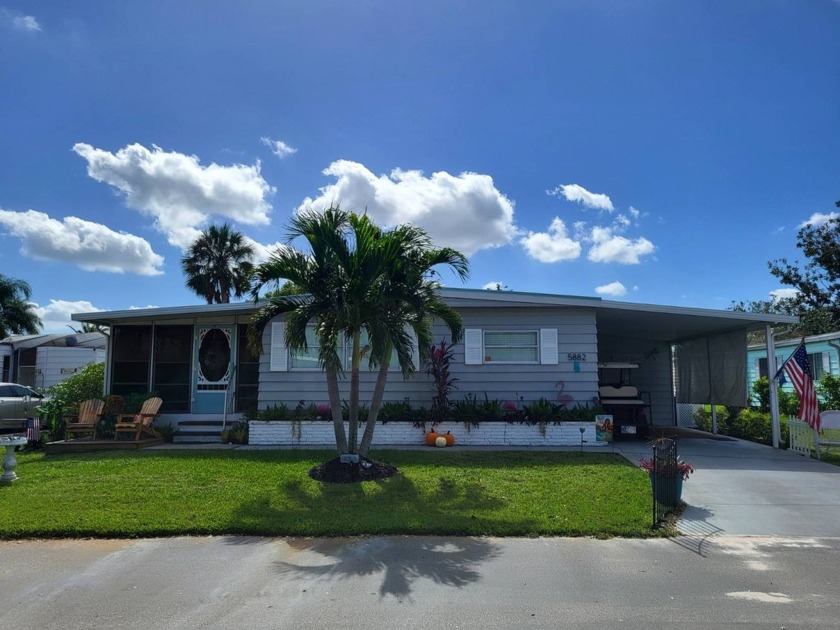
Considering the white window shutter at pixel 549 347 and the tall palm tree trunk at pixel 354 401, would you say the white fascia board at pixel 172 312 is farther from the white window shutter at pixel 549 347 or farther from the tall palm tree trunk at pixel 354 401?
the white window shutter at pixel 549 347

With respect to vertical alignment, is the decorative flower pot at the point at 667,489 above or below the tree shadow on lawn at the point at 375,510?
above

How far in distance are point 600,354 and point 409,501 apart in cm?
1304

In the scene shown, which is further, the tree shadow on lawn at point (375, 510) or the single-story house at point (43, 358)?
the single-story house at point (43, 358)

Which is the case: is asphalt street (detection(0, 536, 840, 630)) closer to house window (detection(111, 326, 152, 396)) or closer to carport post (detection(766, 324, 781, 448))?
carport post (detection(766, 324, 781, 448))

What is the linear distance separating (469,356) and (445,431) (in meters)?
1.72

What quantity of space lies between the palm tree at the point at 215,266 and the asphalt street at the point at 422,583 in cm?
2206

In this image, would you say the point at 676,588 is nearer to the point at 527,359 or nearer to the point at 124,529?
the point at 124,529

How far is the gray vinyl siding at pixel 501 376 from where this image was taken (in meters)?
12.9

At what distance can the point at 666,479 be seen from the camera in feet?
23.7

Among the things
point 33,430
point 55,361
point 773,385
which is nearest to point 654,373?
point 773,385

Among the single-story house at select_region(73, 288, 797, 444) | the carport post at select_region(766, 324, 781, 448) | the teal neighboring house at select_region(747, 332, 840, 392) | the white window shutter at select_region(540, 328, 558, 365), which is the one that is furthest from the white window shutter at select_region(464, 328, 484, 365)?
the teal neighboring house at select_region(747, 332, 840, 392)

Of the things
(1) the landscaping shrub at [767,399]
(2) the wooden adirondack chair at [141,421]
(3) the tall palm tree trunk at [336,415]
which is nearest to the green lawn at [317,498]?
(3) the tall palm tree trunk at [336,415]

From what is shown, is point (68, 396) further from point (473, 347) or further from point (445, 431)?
point (473, 347)

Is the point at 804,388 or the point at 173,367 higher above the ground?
the point at 173,367
